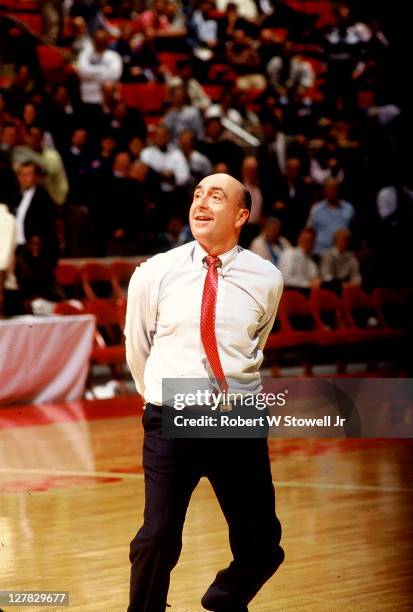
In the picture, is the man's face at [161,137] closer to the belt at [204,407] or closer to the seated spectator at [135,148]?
the seated spectator at [135,148]

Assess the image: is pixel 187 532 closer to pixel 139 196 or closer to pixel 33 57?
pixel 139 196

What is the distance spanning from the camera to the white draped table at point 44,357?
36.5 ft

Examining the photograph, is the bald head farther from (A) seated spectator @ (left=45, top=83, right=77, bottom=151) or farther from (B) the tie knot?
(A) seated spectator @ (left=45, top=83, right=77, bottom=151)

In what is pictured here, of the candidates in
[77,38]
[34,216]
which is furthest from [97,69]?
[34,216]

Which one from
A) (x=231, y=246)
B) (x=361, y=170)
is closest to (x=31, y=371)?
(x=361, y=170)

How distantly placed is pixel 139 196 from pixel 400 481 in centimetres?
670

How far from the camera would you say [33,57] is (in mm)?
15797

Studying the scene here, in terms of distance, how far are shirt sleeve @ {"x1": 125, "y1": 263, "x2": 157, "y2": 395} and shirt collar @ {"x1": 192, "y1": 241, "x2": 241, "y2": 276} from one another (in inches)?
6.2

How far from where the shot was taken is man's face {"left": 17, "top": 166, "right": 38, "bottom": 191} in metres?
12.5

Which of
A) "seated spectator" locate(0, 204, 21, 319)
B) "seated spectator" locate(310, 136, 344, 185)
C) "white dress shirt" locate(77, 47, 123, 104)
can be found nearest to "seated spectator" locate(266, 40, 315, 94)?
"seated spectator" locate(310, 136, 344, 185)

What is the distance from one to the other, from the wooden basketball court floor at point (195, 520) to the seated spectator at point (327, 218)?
522 cm

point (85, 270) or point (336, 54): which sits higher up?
point (336, 54)

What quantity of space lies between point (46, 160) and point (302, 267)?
9.49ft

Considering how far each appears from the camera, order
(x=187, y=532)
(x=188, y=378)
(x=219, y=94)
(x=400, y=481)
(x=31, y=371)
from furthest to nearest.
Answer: (x=219, y=94), (x=31, y=371), (x=400, y=481), (x=187, y=532), (x=188, y=378)
